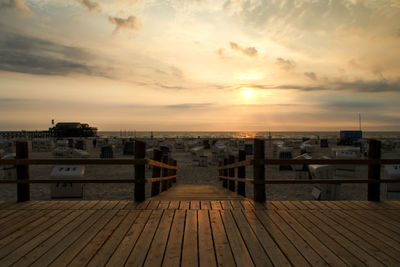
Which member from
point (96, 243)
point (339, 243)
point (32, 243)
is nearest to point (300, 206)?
point (339, 243)

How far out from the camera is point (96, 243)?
256 centimetres

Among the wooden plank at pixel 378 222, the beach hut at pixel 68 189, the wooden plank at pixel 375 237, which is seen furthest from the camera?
the beach hut at pixel 68 189

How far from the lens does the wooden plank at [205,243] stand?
219 cm

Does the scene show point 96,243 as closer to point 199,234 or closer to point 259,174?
point 199,234

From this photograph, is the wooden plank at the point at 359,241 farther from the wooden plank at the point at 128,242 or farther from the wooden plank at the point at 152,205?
the wooden plank at the point at 152,205

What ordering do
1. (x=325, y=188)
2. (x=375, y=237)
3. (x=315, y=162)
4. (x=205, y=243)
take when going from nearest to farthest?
(x=205, y=243)
(x=375, y=237)
(x=315, y=162)
(x=325, y=188)

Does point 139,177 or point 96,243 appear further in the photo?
point 139,177

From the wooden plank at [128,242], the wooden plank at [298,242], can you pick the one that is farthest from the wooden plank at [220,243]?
the wooden plank at [128,242]

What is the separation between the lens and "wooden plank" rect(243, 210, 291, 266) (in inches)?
87.3

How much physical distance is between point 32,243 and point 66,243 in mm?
384

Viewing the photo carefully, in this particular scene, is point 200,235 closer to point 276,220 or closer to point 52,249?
point 276,220

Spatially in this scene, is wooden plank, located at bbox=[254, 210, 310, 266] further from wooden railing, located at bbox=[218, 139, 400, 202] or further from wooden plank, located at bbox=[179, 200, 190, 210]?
wooden plank, located at bbox=[179, 200, 190, 210]

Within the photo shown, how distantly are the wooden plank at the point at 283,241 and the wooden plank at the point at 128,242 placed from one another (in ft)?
5.16

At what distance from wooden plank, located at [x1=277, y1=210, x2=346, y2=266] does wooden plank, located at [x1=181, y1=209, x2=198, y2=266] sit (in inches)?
49.0
